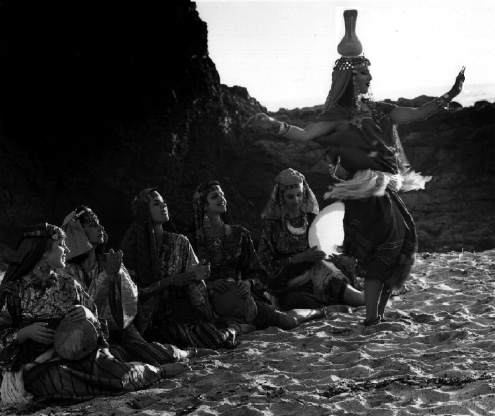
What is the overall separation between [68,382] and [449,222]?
8565 mm

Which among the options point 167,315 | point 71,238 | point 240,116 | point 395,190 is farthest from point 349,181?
point 240,116

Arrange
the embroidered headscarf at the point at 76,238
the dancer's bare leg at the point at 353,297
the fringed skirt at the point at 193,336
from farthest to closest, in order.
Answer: the dancer's bare leg at the point at 353,297
the fringed skirt at the point at 193,336
the embroidered headscarf at the point at 76,238

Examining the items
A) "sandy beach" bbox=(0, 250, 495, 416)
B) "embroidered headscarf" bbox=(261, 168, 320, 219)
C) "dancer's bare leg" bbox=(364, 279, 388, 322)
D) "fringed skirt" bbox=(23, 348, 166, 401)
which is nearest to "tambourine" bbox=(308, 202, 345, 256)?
"dancer's bare leg" bbox=(364, 279, 388, 322)

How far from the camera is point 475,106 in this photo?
43.3 ft

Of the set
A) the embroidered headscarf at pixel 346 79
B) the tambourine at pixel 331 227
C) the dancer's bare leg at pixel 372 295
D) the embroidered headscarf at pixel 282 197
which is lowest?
the dancer's bare leg at pixel 372 295

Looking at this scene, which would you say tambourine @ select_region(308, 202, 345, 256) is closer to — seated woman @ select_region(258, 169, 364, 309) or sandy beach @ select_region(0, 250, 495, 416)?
sandy beach @ select_region(0, 250, 495, 416)

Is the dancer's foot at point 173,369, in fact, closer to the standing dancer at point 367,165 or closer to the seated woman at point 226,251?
the seated woman at point 226,251

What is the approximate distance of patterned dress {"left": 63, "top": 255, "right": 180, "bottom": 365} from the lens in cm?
570

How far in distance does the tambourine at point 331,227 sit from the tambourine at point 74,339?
8.06 ft

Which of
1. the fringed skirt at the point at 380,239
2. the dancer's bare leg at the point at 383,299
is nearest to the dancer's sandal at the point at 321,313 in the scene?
the dancer's bare leg at the point at 383,299

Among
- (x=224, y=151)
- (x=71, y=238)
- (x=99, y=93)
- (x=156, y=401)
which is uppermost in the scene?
(x=99, y=93)

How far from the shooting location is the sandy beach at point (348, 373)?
184 inches

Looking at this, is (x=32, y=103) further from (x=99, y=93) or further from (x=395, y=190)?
(x=395, y=190)

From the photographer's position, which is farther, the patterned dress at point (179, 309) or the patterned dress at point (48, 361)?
the patterned dress at point (179, 309)
